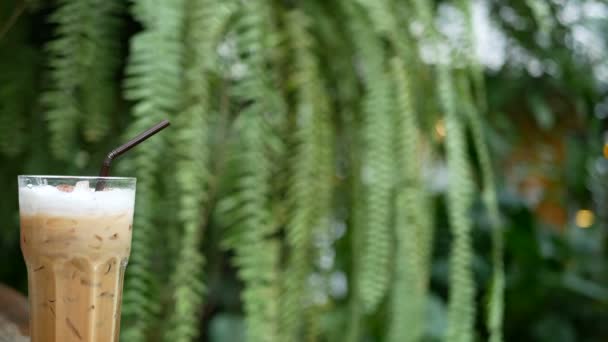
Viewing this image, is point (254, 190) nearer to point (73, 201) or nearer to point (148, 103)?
point (148, 103)

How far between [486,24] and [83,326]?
127 centimetres

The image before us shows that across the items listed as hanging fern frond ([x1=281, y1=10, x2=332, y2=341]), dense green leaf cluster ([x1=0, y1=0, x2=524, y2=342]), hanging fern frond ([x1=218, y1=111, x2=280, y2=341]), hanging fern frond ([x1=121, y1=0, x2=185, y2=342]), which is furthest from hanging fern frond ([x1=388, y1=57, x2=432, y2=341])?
hanging fern frond ([x1=121, y1=0, x2=185, y2=342])

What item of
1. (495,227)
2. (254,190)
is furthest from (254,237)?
(495,227)

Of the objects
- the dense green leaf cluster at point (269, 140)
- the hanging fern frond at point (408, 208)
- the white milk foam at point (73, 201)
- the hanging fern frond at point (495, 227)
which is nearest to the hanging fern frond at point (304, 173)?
the dense green leaf cluster at point (269, 140)

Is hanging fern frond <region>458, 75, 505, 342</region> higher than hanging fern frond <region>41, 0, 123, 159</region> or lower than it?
lower

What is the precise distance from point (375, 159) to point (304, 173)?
0.11 metres

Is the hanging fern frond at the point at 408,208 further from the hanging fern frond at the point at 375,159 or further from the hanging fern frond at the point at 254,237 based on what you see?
the hanging fern frond at the point at 254,237

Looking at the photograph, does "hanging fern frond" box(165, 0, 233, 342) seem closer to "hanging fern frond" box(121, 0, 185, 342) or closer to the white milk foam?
"hanging fern frond" box(121, 0, 185, 342)

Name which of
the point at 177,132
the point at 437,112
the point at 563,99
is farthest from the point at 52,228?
the point at 563,99

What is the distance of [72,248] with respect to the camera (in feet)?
2.23

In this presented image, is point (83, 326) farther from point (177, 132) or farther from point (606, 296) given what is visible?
point (606, 296)

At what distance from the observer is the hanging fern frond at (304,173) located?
961mm

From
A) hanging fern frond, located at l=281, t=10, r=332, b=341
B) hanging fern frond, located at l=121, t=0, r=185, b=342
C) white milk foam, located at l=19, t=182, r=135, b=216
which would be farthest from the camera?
hanging fern frond, located at l=281, t=10, r=332, b=341

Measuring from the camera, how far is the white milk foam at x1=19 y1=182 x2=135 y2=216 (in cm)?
67
